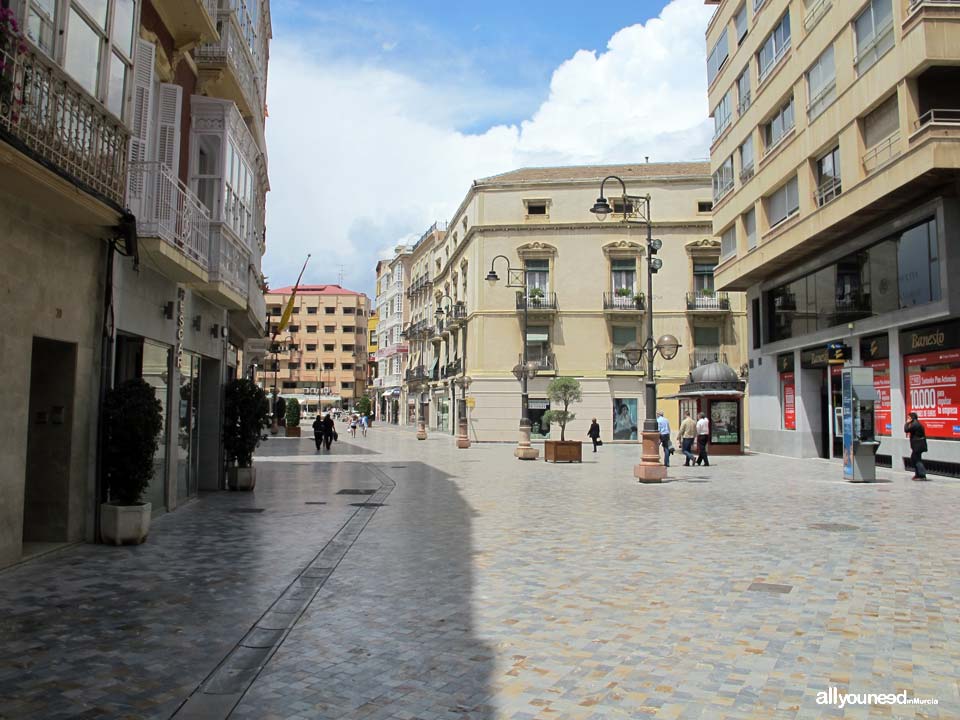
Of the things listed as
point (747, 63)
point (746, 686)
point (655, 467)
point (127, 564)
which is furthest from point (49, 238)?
point (747, 63)

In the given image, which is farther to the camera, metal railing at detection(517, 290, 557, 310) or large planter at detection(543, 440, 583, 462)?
metal railing at detection(517, 290, 557, 310)

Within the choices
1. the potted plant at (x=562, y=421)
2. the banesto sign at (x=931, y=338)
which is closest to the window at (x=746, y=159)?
the potted plant at (x=562, y=421)

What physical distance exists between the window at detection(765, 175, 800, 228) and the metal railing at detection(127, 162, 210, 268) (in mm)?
20493

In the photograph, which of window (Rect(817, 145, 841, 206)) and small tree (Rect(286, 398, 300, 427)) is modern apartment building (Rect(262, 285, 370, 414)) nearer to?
small tree (Rect(286, 398, 300, 427))

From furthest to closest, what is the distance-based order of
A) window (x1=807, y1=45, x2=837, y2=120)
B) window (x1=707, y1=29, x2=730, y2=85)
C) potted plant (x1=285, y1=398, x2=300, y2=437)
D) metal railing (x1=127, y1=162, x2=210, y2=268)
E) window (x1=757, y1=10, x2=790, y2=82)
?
potted plant (x1=285, y1=398, x2=300, y2=437), window (x1=707, y1=29, x2=730, y2=85), window (x1=757, y1=10, x2=790, y2=82), window (x1=807, y1=45, x2=837, y2=120), metal railing (x1=127, y1=162, x2=210, y2=268)

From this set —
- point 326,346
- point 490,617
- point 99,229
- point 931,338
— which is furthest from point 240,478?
point 326,346

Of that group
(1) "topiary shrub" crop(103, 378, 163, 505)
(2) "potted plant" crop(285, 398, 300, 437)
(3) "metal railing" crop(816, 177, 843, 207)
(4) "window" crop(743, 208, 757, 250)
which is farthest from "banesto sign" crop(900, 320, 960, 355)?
(2) "potted plant" crop(285, 398, 300, 437)

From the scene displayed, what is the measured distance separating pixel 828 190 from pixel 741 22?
36.1 feet

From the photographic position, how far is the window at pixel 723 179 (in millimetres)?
31906

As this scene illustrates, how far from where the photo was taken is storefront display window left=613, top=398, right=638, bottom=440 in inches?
1764

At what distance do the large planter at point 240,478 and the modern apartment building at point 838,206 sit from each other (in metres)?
16.6

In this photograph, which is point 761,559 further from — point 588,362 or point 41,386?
point 588,362

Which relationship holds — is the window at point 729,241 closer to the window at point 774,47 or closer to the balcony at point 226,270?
the window at point 774,47

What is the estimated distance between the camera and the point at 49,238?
823 centimetres
